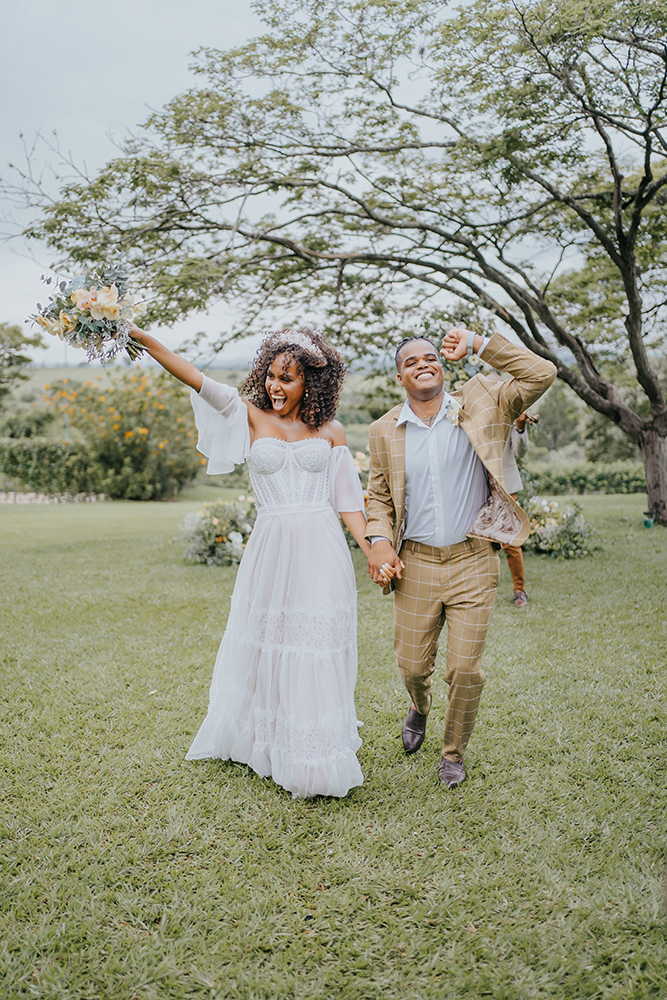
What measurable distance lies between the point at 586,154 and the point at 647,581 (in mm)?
5665

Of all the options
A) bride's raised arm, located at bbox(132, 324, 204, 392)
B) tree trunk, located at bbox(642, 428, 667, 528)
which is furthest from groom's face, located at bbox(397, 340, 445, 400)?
tree trunk, located at bbox(642, 428, 667, 528)

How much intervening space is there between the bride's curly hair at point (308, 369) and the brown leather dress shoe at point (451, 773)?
176 centimetres

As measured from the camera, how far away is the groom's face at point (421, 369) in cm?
347

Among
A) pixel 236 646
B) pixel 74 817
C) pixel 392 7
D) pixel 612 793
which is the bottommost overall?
pixel 74 817

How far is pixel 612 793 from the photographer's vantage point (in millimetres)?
3508

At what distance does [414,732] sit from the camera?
3.97 m

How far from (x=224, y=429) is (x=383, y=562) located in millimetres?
988

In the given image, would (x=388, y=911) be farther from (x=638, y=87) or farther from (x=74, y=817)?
(x=638, y=87)

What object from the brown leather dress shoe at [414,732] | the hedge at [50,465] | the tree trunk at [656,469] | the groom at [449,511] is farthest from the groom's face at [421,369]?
the hedge at [50,465]

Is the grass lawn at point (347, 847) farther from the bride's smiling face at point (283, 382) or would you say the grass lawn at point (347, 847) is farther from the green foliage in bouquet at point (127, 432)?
the green foliage in bouquet at point (127, 432)

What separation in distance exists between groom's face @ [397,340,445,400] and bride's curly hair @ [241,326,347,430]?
0.43m

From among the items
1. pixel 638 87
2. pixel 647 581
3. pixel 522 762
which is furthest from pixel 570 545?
pixel 522 762

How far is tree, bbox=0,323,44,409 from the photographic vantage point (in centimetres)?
2530

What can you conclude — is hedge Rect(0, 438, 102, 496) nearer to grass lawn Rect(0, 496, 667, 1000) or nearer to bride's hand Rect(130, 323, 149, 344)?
grass lawn Rect(0, 496, 667, 1000)
